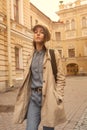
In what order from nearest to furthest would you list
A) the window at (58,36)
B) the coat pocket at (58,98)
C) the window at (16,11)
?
the coat pocket at (58,98), the window at (16,11), the window at (58,36)

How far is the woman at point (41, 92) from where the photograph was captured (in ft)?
11.3

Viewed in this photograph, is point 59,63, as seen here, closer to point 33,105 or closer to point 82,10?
point 33,105

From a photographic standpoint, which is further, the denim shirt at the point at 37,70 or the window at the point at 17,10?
the window at the point at 17,10

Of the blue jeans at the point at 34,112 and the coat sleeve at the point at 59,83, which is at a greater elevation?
the coat sleeve at the point at 59,83

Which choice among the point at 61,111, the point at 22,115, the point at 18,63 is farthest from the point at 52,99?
the point at 18,63

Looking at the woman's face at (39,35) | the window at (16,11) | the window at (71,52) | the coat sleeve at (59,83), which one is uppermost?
the window at (16,11)

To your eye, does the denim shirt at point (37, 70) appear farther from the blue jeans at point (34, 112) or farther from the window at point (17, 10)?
the window at point (17, 10)

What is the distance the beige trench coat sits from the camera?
3434 mm

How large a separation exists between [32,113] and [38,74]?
17.5 inches

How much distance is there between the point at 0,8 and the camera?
15352mm

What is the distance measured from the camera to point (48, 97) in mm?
3455

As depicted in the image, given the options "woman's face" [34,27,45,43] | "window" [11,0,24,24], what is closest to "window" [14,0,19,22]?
"window" [11,0,24,24]

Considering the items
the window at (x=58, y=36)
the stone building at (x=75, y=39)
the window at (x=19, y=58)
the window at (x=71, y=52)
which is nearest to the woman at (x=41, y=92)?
the window at (x=19, y=58)

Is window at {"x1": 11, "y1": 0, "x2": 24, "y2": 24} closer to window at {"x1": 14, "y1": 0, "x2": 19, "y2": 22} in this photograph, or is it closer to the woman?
window at {"x1": 14, "y1": 0, "x2": 19, "y2": 22}
